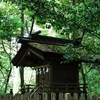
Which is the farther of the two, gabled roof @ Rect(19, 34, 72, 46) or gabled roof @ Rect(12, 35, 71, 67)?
gabled roof @ Rect(19, 34, 72, 46)

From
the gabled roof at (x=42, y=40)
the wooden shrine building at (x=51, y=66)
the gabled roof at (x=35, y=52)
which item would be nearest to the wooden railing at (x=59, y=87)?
the wooden shrine building at (x=51, y=66)

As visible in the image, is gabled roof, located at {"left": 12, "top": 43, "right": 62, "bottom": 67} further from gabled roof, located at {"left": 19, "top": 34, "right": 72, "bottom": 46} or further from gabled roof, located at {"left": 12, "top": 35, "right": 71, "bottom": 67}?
gabled roof, located at {"left": 19, "top": 34, "right": 72, "bottom": 46}

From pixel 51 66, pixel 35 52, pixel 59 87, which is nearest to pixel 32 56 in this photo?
pixel 35 52

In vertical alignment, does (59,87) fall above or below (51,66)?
below

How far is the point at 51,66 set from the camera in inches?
565

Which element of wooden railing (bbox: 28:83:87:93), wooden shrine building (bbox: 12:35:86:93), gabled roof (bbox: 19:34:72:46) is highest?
gabled roof (bbox: 19:34:72:46)

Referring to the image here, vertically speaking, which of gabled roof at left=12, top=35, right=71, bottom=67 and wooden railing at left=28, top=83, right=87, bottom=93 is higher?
gabled roof at left=12, top=35, right=71, bottom=67

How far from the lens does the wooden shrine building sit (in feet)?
44.3

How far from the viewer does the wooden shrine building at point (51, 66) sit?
13.5 meters

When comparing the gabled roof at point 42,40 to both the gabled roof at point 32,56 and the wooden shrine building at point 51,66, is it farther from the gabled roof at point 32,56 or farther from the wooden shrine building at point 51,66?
the gabled roof at point 32,56

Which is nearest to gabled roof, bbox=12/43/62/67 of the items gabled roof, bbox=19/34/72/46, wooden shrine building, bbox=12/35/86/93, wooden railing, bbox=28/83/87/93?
wooden shrine building, bbox=12/35/86/93

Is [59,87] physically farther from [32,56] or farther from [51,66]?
[32,56]

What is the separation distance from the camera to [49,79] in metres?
14.3

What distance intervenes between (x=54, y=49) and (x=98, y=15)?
251 inches
